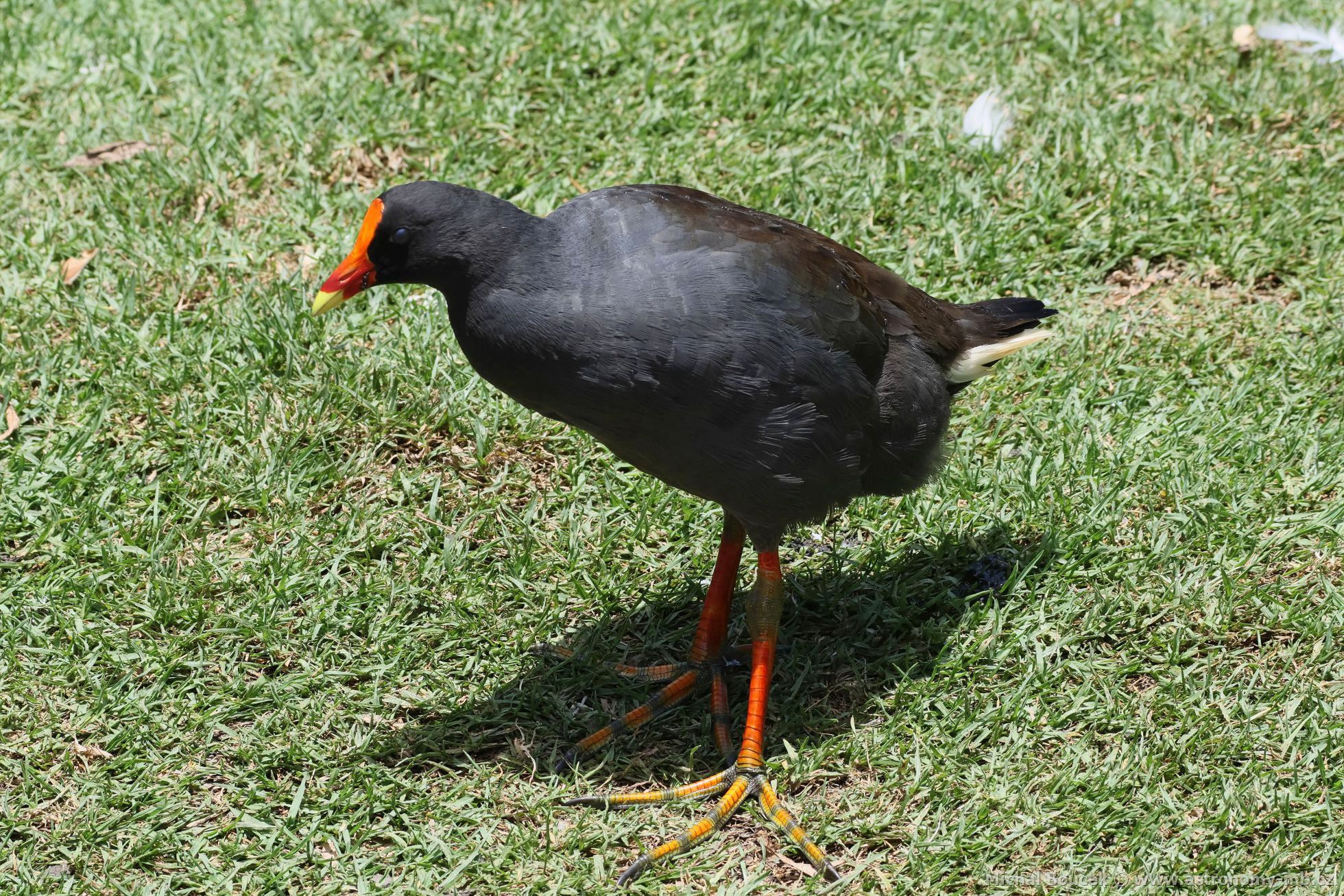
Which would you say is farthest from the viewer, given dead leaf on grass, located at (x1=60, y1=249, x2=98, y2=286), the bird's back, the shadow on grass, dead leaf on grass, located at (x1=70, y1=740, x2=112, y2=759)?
dead leaf on grass, located at (x1=60, y1=249, x2=98, y2=286)

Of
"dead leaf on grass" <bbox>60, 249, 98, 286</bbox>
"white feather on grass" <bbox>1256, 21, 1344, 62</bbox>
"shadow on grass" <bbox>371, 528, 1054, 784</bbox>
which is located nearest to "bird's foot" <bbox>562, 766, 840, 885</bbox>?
"shadow on grass" <bbox>371, 528, 1054, 784</bbox>

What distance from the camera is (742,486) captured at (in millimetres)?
3783

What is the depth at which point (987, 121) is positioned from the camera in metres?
6.12

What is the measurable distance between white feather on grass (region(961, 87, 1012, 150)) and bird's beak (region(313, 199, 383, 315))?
328cm

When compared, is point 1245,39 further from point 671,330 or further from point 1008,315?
point 671,330

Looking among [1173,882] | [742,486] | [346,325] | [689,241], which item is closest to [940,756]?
[1173,882]

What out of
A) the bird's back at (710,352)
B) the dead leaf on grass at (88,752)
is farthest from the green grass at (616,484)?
the bird's back at (710,352)

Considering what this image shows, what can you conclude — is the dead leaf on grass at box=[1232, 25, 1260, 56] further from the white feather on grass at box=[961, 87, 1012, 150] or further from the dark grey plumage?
the dark grey plumage

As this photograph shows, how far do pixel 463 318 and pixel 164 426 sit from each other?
171cm

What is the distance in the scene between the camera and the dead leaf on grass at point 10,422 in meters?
4.85

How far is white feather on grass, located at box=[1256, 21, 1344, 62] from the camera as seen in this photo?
639cm

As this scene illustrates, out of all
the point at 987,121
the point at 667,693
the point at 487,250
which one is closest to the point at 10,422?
the point at 487,250

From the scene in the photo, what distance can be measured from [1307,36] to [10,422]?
602 centimetres

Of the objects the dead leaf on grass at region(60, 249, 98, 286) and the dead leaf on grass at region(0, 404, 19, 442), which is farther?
the dead leaf on grass at region(60, 249, 98, 286)
